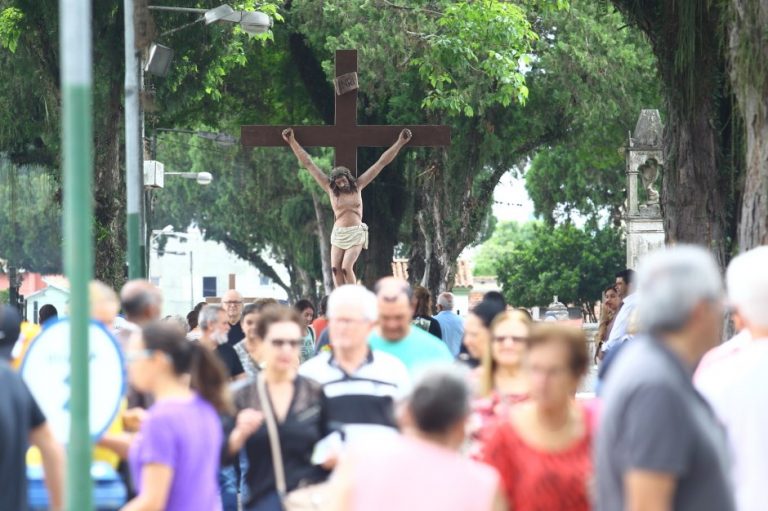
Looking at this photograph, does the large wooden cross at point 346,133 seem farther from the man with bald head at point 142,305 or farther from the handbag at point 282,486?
the handbag at point 282,486

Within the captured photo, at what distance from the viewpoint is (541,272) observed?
231ft

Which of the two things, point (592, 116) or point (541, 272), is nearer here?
point (592, 116)

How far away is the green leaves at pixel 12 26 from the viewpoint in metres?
23.5

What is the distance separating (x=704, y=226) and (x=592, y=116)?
21.6 metres

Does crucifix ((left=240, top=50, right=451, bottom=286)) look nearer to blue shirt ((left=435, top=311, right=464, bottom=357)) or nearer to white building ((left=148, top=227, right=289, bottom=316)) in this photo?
blue shirt ((left=435, top=311, right=464, bottom=357))

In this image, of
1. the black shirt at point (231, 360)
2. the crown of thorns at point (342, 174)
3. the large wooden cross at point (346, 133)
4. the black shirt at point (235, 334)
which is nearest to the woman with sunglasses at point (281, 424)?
the black shirt at point (231, 360)

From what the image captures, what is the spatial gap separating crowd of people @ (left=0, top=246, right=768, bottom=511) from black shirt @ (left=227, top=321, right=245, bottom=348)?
3.22 meters

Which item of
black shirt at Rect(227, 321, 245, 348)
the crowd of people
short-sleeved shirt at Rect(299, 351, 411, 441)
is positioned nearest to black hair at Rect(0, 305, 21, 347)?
the crowd of people

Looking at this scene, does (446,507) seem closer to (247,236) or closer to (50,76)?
(50,76)

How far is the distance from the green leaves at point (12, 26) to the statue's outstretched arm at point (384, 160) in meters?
7.86

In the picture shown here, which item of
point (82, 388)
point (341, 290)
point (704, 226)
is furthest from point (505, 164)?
point (82, 388)

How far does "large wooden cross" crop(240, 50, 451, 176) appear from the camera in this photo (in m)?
18.0

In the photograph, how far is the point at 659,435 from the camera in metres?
4.50

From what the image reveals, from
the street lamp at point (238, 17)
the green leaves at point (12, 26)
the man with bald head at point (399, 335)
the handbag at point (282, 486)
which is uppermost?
the green leaves at point (12, 26)
